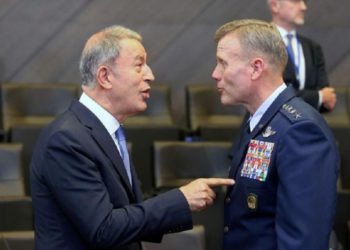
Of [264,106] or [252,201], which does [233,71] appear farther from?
[252,201]

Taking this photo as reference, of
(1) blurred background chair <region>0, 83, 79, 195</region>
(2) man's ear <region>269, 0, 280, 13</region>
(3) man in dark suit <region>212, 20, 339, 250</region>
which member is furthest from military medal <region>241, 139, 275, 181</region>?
(1) blurred background chair <region>0, 83, 79, 195</region>

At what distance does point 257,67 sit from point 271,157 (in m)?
0.24

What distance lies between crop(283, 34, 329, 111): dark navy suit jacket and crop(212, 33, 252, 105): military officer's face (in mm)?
A: 1532

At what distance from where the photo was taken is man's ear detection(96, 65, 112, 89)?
1889 millimetres

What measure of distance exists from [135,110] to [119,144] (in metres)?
0.10

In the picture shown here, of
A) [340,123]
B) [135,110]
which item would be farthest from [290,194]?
[340,123]

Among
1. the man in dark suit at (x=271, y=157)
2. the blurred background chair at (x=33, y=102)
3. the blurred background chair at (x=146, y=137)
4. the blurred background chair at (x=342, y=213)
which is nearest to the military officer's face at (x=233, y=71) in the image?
the man in dark suit at (x=271, y=157)

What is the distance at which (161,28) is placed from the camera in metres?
5.00

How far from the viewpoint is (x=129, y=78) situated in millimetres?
1929

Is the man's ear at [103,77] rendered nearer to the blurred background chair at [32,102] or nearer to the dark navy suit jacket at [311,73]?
the dark navy suit jacket at [311,73]

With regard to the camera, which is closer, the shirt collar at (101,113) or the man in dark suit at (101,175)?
the man in dark suit at (101,175)

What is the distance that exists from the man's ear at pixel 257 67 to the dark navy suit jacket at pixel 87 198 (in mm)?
363

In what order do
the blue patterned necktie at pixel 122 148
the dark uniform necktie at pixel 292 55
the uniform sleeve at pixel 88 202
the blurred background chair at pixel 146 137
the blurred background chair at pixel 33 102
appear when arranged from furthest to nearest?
the blurred background chair at pixel 33 102 → the blurred background chair at pixel 146 137 → the dark uniform necktie at pixel 292 55 → the blue patterned necktie at pixel 122 148 → the uniform sleeve at pixel 88 202

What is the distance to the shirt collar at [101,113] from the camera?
1.91 meters
